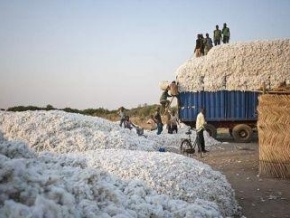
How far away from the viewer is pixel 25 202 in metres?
2.76

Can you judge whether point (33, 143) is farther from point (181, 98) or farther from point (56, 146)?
point (181, 98)

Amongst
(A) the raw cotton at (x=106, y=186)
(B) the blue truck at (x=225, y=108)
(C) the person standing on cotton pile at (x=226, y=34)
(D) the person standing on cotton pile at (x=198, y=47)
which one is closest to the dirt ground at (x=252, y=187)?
(A) the raw cotton at (x=106, y=186)

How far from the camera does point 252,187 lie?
24.9ft

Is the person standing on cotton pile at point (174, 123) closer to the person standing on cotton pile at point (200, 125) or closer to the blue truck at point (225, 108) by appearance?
the blue truck at point (225, 108)

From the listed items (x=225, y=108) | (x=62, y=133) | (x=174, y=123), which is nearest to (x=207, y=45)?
(x=225, y=108)

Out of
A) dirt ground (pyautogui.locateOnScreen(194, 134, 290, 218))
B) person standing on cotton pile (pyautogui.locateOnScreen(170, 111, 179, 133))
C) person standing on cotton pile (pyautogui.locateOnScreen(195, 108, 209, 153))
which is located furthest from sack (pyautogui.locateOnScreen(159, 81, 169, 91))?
dirt ground (pyautogui.locateOnScreen(194, 134, 290, 218))

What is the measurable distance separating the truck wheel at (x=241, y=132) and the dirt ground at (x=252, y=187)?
4144 mm

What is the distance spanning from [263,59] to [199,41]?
3.24 m

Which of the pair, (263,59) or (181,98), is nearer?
(181,98)

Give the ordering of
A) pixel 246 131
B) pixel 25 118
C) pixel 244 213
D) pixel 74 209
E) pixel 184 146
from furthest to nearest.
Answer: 1. pixel 246 131
2. pixel 184 146
3. pixel 25 118
4. pixel 244 213
5. pixel 74 209

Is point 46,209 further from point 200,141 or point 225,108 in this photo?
point 225,108

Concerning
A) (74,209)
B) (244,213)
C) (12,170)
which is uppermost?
(12,170)

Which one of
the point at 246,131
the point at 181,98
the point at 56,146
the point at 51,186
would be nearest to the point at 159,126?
the point at 181,98

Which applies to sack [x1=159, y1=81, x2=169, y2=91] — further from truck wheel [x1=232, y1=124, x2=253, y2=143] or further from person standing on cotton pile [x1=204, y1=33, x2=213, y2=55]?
truck wheel [x1=232, y1=124, x2=253, y2=143]
